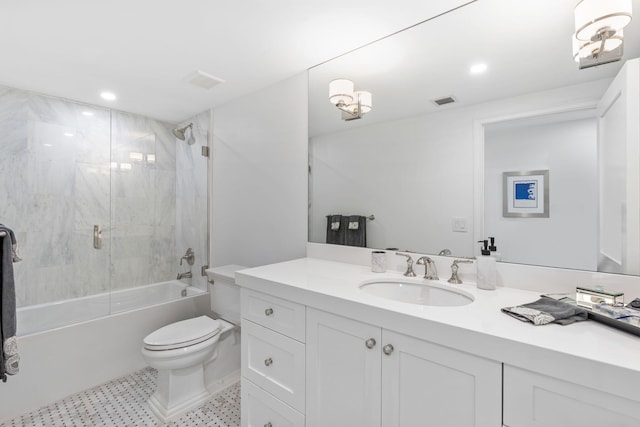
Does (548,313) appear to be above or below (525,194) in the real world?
below

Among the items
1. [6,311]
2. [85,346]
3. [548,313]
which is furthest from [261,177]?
[548,313]

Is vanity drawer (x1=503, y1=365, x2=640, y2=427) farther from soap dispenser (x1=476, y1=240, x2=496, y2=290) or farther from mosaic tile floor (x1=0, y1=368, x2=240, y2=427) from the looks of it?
mosaic tile floor (x1=0, y1=368, x2=240, y2=427)

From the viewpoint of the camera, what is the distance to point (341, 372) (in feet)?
3.51

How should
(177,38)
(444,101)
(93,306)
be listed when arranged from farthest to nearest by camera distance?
(93,306) → (177,38) → (444,101)

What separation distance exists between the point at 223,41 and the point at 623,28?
1746 mm

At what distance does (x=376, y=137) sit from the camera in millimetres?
1633

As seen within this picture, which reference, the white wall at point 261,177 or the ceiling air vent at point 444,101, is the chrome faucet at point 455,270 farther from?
the white wall at point 261,177

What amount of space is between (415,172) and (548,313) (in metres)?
0.82

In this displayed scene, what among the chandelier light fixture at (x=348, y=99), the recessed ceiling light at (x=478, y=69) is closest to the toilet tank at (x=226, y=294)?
the chandelier light fixture at (x=348, y=99)

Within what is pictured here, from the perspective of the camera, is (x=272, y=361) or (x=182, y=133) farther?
(x=182, y=133)

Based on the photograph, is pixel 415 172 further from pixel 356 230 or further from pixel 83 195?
pixel 83 195

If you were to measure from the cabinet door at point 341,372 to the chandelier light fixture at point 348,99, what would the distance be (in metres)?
1.15

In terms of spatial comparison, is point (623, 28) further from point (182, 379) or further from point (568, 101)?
point (182, 379)

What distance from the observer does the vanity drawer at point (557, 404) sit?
62 cm
